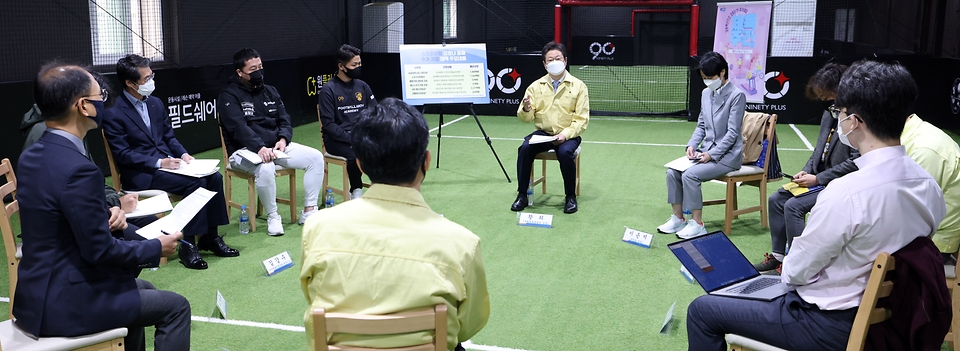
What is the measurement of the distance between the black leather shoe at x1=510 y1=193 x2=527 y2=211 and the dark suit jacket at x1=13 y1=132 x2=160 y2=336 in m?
Answer: 3.52

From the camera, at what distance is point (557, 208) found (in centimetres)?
577

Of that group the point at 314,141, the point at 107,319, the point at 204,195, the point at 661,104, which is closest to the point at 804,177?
the point at 204,195

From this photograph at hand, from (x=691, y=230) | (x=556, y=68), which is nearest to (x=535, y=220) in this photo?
(x=691, y=230)

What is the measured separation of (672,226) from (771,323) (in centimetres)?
280

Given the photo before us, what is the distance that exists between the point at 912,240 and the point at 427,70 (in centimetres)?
490

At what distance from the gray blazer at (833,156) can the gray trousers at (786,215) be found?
11cm

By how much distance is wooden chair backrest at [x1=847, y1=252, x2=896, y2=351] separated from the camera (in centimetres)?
202

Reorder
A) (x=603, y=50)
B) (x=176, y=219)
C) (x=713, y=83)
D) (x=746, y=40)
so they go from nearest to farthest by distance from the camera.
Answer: (x=176, y=219) → (x=713, y=83) → (x=746, y=40) → (x=603, y=50)

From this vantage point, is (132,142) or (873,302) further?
(132,142)

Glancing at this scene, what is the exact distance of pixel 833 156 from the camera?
407 centimetres

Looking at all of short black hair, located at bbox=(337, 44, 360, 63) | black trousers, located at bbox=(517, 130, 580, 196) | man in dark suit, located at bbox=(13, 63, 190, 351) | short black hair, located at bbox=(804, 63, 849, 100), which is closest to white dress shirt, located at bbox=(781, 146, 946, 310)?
short black hair, located at bbox=(804, 63, 849, 100)

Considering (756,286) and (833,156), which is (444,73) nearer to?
(833,156)

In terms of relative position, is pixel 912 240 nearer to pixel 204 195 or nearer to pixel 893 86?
pixel 893 86

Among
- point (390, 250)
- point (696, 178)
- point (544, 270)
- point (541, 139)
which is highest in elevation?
point (390, 250)
